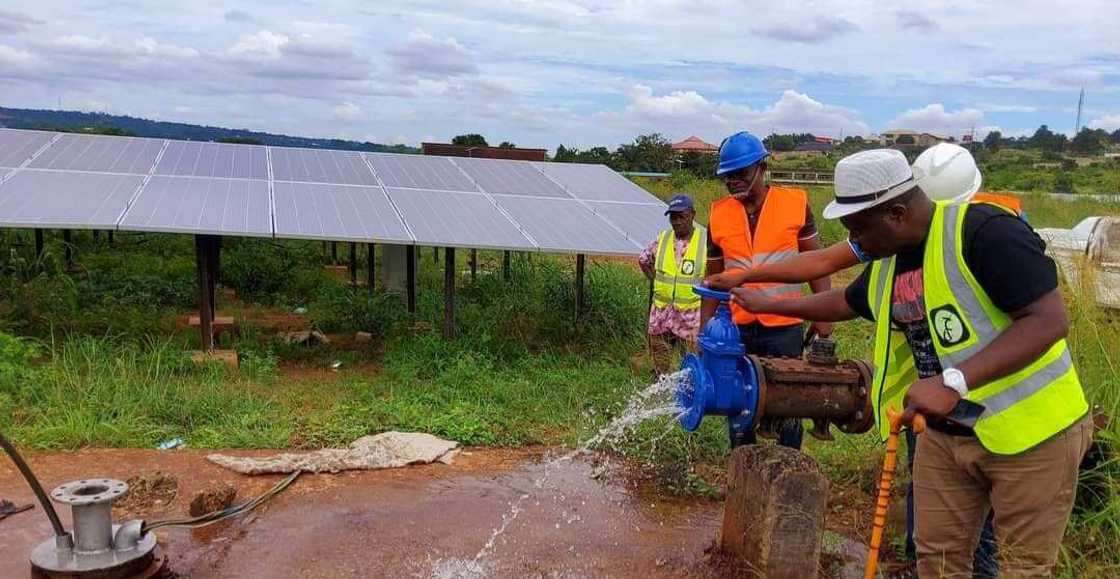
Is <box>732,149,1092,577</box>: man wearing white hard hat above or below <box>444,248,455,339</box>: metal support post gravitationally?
above

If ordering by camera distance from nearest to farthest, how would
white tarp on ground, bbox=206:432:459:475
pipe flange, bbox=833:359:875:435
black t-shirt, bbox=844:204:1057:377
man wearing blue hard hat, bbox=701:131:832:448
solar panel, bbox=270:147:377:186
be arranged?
1. black t-shirt, bbox=844:204:1057:377
2. pipe flange, bbox=833:359:875:435
3. man wearing blue hard hat, bbox=701:131:832:448
4. white tarp on ground, bbox=206:432:459:475
5. solar panel, bbox=270:147:377:186

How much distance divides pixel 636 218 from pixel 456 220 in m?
1.85

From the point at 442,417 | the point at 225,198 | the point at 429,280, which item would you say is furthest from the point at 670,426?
the point at 429,280

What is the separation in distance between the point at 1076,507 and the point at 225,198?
647cm

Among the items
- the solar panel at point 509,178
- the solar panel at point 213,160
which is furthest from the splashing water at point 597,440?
the solar panel at point 213,160

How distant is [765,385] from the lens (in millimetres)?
3059

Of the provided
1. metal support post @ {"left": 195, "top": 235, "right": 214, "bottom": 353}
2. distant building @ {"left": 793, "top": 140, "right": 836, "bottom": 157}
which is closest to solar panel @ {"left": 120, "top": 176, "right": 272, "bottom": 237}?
metal support post @ {"left": 195, "top": 235, "right": 214, "bottom": 353}

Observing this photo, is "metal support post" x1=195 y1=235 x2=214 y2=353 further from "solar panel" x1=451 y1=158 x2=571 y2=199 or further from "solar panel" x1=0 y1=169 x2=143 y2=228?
"solar panel" x1=451 y1=158 x2=571 y2=199

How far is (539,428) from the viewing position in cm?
557

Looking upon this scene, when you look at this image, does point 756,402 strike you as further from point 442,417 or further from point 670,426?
point 442,417

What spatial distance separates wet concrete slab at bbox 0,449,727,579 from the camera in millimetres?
3652

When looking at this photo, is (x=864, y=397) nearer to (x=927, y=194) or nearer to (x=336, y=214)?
(x=927, y=194)

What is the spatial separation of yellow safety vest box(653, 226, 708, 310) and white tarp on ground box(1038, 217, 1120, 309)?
1.93 m

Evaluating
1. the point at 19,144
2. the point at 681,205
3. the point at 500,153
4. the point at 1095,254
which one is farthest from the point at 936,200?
the point at 500,153
